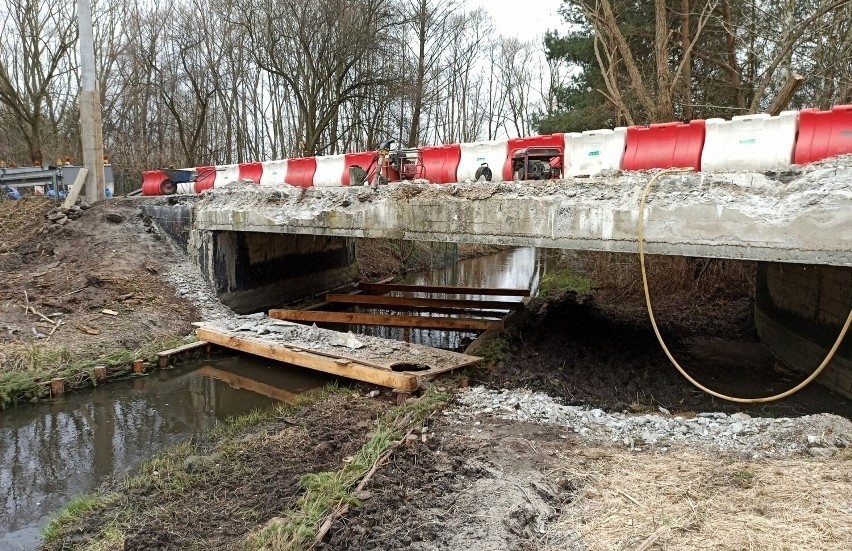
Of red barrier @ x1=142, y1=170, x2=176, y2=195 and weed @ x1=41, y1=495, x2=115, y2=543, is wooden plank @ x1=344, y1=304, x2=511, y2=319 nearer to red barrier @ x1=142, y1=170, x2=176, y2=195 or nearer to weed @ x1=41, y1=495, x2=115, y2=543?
red barrier @ x1=142, y1=170, x2=176, y2=195

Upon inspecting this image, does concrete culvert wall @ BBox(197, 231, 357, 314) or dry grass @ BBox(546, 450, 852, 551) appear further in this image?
concrete culvert wall @ BBox(197, 231, 357, 314)

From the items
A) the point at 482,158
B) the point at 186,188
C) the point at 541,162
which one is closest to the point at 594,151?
the point at 541,162

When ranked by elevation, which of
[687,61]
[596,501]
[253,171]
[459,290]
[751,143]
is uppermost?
[687,61]

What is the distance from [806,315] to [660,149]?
13.6 feet

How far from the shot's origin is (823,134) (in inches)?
238

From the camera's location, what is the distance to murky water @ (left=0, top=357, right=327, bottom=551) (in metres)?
5.49

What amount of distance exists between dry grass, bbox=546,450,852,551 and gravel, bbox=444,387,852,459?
0.47 metres

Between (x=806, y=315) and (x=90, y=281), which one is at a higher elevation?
(x=90, y=281)

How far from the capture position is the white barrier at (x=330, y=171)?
1110 cm

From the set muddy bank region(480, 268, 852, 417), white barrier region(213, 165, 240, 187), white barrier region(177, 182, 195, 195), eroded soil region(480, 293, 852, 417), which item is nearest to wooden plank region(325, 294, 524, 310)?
muddy bank region(480, 268, 852, 417)

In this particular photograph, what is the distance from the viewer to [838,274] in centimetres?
782

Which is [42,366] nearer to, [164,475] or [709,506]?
[164,475]

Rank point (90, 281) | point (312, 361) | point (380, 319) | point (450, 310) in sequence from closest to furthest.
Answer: point (312, 361) → point (90, 281) → point (380, 319) → point (450, 310)

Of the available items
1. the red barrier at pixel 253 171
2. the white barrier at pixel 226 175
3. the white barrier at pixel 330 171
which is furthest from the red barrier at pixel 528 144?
the white barrier at pixel 226 175
